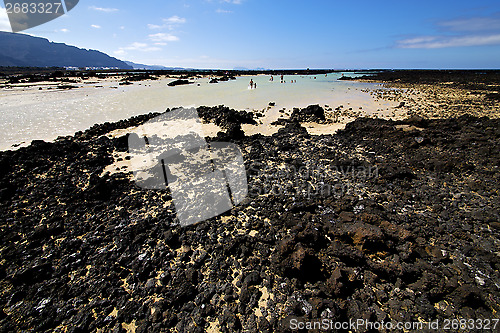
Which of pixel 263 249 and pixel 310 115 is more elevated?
pixel 310 115

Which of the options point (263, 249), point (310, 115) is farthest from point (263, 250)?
point (310, 115)

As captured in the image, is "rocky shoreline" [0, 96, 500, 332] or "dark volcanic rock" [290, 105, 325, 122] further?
"dark volcanic rock" [290, 105, 325, 122]

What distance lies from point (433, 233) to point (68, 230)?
859cm

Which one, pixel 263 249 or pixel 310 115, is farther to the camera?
pixel 310 115

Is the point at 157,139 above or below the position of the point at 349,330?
above

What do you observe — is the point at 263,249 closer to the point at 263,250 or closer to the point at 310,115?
the point at 263,250

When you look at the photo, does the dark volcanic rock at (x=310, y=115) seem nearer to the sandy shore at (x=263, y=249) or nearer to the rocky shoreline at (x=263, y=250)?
the sandy shore at (x=263, y=249)

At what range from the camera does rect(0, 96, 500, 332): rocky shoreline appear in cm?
346

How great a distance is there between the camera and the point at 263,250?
4.52 m

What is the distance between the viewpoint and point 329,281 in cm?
369

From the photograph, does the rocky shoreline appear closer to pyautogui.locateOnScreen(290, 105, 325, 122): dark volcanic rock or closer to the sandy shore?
the sandy shore

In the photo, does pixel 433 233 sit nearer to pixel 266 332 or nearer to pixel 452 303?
pixel 452 303

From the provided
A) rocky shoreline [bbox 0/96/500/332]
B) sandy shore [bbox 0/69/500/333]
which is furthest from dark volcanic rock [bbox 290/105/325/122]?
rocky shoreline [bbox 0/96/500/332]

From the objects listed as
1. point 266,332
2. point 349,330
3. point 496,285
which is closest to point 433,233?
point 496,285
